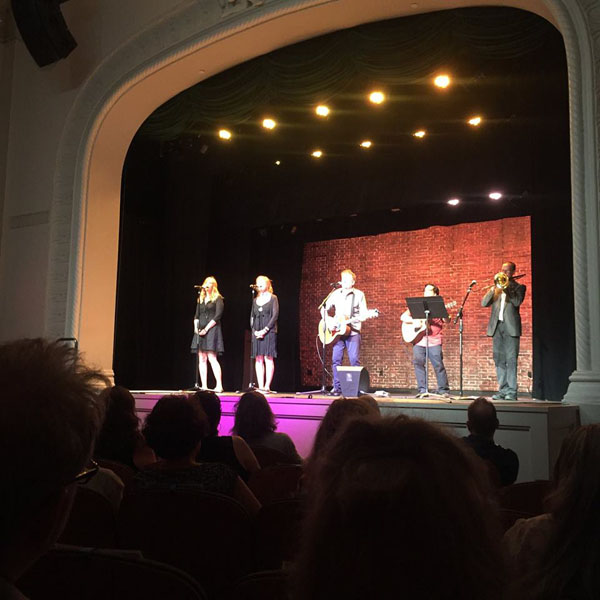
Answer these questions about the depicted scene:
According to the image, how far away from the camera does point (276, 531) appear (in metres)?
1.90

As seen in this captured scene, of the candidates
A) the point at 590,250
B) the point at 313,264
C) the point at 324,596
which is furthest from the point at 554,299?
the point at 324,596

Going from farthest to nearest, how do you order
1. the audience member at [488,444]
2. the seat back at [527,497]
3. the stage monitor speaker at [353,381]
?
the stage monitor speaker at [353,381], the audience member at [488,444], the seat back at [527,497]

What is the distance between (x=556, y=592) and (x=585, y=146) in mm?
5111

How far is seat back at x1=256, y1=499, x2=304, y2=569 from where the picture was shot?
6.20 feet

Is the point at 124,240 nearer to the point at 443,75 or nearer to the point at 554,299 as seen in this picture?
the point at 443,75

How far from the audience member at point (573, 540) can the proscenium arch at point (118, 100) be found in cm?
543

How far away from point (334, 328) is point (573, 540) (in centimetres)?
715

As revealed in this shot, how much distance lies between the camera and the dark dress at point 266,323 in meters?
8.91

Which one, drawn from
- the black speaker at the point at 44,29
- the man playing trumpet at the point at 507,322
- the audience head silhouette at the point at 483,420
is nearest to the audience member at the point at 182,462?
the audience head silhouette at the point at 483,420

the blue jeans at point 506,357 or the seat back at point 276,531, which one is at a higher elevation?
the blue jeans at point 506,357

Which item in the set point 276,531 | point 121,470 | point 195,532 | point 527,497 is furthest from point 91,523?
point 527,497

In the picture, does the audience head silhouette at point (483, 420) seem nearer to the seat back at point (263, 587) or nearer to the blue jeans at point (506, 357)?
the seat back at point (263, 587)

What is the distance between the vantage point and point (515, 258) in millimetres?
9836

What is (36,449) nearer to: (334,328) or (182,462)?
(182,462)
